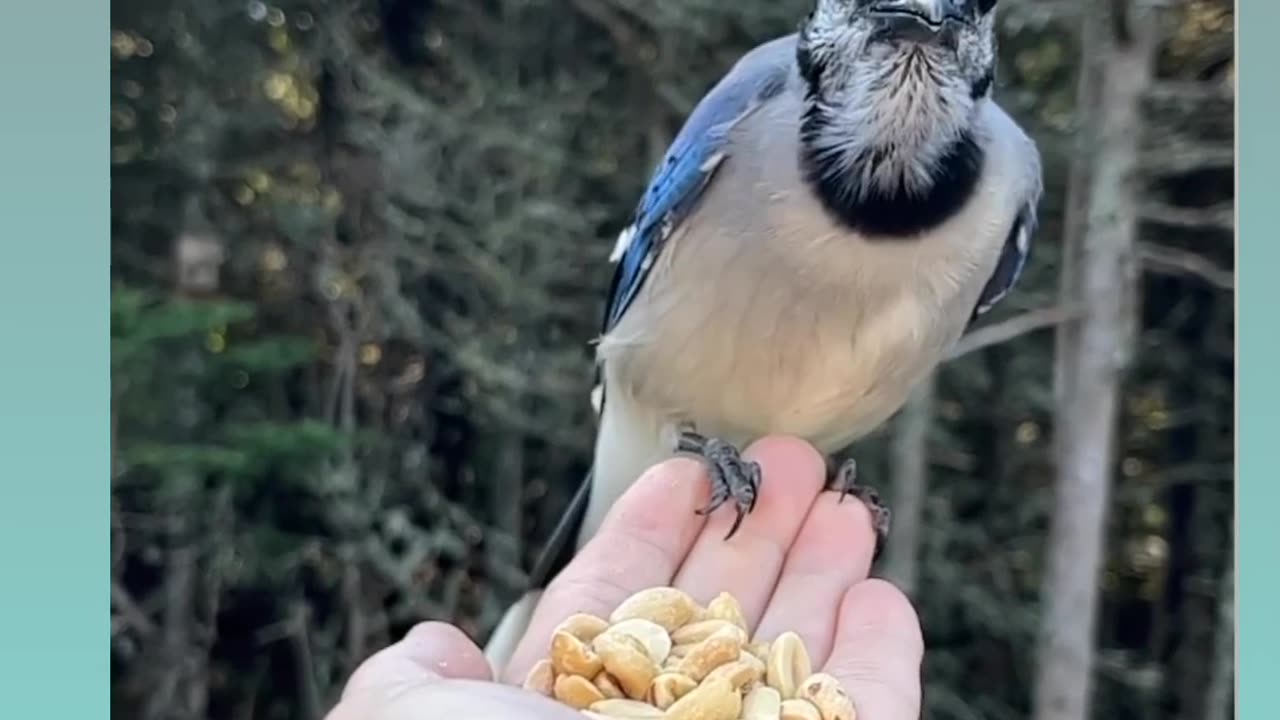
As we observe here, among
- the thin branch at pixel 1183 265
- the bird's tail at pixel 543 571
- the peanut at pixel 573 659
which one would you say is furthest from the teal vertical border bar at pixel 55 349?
the thin branch at pixel 1183 265

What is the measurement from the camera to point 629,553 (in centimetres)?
106

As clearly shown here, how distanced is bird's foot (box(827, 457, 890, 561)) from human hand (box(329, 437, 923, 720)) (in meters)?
0.02

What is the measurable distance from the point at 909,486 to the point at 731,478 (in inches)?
8.7

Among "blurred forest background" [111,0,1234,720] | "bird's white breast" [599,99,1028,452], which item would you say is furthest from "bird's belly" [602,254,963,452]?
"blurred forest background" [111,0,1234,720]

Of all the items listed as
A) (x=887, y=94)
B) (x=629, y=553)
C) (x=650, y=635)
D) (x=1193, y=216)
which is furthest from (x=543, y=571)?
(x=1193, y=216)

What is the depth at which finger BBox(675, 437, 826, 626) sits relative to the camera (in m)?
1.07

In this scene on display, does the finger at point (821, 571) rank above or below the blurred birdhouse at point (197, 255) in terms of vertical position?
below

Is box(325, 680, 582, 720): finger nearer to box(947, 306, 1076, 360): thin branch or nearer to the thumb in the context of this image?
the thumb

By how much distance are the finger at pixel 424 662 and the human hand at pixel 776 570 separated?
131 millimetres

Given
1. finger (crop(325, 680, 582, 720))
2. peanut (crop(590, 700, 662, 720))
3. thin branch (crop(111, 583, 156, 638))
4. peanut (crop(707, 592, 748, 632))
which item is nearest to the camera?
finger (crop(325, 680, 582, 720))

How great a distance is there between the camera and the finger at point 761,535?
3.52ft

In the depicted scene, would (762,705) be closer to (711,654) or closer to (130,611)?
(711,654)

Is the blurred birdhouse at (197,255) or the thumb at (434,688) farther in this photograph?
the blurred birdhouse at (197,255)

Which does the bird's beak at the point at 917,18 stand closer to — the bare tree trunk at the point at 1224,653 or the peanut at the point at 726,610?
the peanut at the point at 726,610
